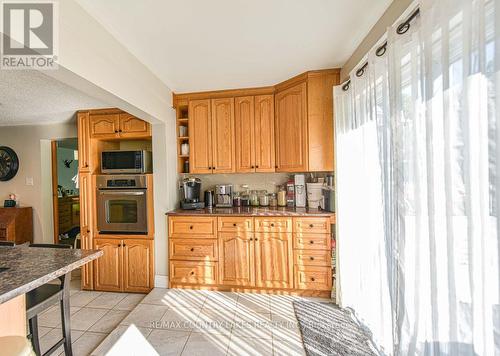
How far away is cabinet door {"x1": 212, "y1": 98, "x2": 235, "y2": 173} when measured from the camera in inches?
112

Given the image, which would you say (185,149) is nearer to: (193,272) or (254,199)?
(254,199)

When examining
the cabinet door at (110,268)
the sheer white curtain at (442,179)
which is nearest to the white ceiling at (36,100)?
the cabinet door at (110,268)

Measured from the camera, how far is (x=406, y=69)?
1.22 m

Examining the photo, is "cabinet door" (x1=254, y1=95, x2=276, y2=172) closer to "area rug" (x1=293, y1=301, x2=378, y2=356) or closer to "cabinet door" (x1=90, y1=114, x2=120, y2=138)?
"area rug" (x1=293, y1=301, x2=378, y2=356)

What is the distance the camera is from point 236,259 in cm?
258

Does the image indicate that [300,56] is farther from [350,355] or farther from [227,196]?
[350,355]

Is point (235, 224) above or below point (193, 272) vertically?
above

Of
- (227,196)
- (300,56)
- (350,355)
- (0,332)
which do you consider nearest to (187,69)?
(300,56)

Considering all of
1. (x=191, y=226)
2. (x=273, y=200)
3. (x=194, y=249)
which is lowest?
(x=194, y=249)

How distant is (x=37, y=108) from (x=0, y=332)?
2.79 metres

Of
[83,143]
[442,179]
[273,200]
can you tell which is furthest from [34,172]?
[442,179]

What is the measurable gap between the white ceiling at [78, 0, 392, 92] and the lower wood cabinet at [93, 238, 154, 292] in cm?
203

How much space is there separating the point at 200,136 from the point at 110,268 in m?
1.95

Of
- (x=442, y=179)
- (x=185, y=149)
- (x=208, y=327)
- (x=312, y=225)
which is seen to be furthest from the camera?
(x=185, y=149)
